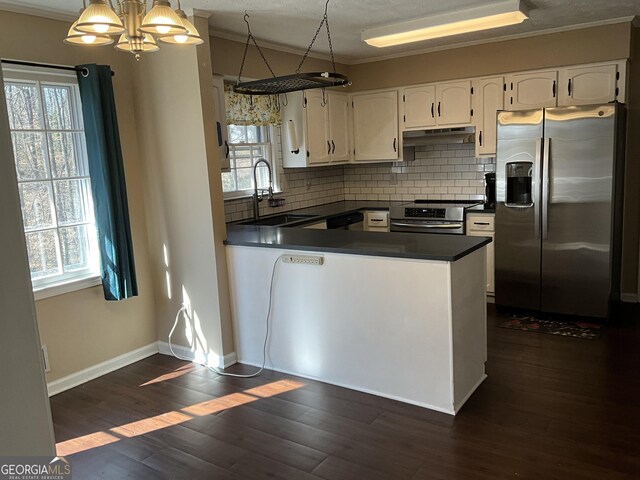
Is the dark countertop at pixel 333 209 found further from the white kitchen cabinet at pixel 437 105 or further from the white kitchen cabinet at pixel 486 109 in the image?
the white kitchen cabinet at pixel 486 109

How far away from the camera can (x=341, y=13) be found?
3.82 metres

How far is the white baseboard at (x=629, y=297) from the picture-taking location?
4977 mm

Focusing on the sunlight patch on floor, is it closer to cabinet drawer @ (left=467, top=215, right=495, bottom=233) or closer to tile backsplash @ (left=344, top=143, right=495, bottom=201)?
cabinet drawer @ (left=467, top=215, right=495, bottom=233)

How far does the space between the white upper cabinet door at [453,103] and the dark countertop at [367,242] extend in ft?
6.96

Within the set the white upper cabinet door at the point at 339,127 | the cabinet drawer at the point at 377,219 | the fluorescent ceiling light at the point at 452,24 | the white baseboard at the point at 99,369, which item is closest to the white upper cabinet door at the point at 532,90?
the fluorescent ceiling light at the point at 452,24

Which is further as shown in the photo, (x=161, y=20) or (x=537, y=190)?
(x=537, y=190)

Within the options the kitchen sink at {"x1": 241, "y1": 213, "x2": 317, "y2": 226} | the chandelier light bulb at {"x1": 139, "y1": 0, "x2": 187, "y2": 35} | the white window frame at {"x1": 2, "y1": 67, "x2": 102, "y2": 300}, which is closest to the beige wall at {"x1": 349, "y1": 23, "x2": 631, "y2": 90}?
the kitchen sink at {"x1": 241, "y1": 213, "x2": 317, "y2": 226}

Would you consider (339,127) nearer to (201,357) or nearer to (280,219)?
(280,219)

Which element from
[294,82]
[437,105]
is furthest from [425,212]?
[294,82]

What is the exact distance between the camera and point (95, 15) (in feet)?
6.34

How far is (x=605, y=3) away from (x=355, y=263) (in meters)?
2.72

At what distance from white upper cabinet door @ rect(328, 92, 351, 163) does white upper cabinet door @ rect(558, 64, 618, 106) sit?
2124 mm

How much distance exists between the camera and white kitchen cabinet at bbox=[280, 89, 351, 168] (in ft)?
16.7

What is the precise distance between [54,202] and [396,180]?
3.67 metres
